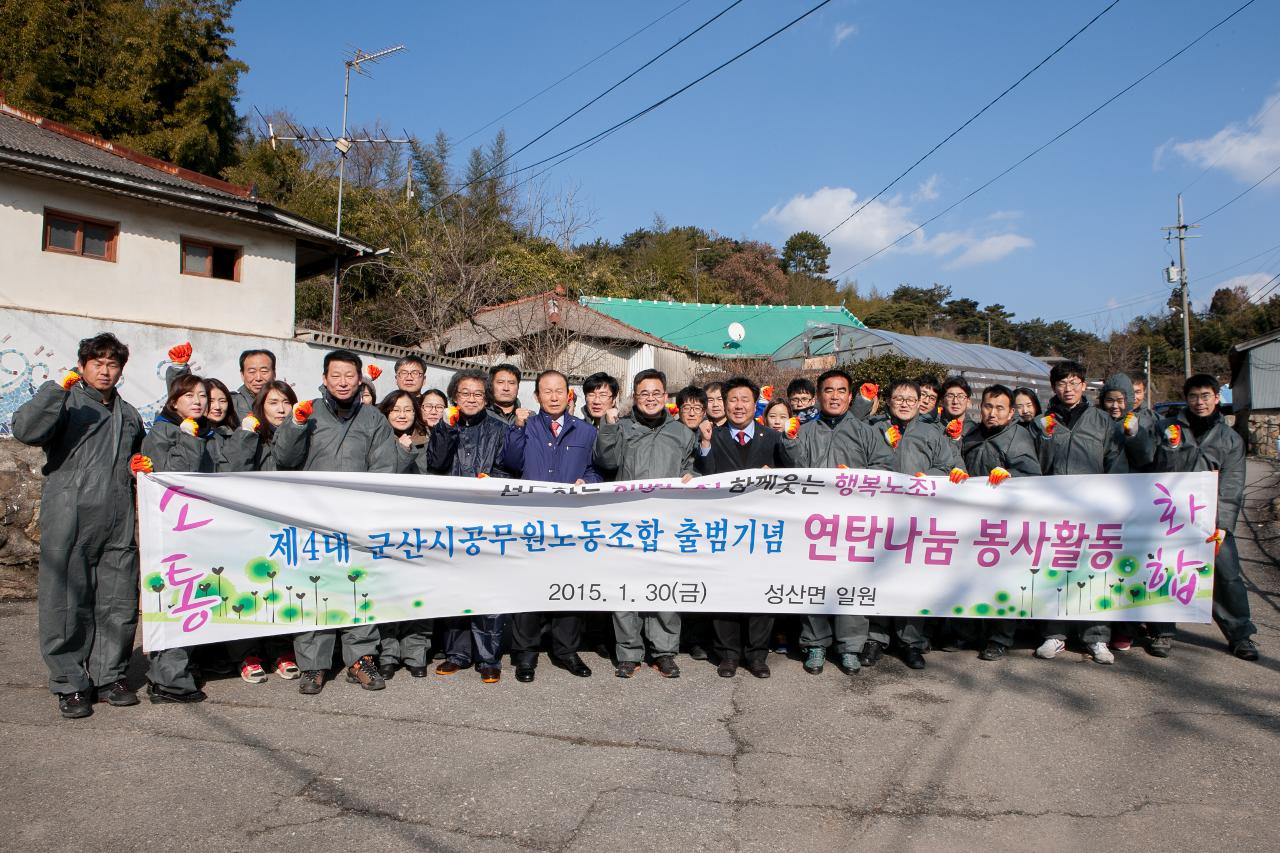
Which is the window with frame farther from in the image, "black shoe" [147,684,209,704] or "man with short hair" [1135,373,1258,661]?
"man with short hair" [1135,373,1258,661]

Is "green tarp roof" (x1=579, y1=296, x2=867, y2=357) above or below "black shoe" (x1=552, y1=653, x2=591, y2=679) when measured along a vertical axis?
above

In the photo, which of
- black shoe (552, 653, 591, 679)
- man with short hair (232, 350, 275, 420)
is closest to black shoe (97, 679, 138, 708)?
man with short hair (232, 350, 275, 420)

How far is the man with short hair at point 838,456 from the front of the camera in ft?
16.2

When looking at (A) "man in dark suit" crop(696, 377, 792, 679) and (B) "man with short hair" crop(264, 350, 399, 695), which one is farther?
(A) "man in dark suit" crop(696, 377, 792, 679)

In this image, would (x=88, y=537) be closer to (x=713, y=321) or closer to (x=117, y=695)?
(x=117, y=695)

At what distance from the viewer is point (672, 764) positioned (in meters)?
3.66

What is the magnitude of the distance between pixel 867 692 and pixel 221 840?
3.18m

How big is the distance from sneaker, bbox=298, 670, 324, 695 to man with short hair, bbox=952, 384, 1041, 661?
12.7 feet

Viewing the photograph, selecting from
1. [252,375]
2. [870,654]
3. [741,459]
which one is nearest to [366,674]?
[252,375]

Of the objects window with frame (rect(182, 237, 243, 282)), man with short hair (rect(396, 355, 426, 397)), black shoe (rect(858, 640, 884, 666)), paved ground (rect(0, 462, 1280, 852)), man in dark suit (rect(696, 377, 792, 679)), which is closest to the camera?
paved ground (rect(0, 462, 1280, 852))

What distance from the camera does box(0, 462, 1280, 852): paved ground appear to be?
307cm

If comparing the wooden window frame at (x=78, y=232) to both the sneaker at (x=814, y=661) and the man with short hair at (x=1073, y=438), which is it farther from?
the man with short hair at (x=1073, y=438)

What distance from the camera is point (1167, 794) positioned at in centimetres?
344

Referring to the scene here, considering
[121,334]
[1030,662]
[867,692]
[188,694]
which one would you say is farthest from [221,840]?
[121,334]
